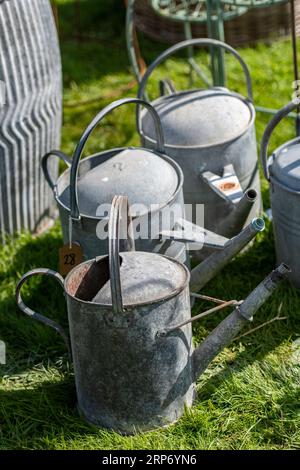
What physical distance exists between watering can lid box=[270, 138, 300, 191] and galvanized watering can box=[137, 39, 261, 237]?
157 millimetres

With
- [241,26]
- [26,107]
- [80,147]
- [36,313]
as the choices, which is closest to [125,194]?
[80,147]

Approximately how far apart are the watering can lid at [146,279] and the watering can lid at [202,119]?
74 cm

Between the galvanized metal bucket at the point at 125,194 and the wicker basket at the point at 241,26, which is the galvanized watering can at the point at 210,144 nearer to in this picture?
the galvanized metal bucket at the point at 125,194

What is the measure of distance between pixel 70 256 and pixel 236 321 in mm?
636

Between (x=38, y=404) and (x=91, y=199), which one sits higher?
(x=91, y=199)

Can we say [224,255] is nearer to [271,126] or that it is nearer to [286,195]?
[286,195]

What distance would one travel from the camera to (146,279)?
2.29 meters

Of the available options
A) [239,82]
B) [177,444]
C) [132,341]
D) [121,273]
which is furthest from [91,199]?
[239,82]

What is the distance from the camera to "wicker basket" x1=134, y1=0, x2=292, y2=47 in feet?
16.8

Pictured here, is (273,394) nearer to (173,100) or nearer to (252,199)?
(252,199)

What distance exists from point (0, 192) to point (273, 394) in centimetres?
152

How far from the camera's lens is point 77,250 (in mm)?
2676

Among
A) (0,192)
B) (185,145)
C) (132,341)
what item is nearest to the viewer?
(132,341)

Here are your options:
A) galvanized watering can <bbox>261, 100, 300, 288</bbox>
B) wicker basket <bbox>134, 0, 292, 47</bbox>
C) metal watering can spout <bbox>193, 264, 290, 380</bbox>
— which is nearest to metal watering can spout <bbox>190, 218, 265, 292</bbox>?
metal watering can spout <bbox>193, 264, 290, 380</bbox>
